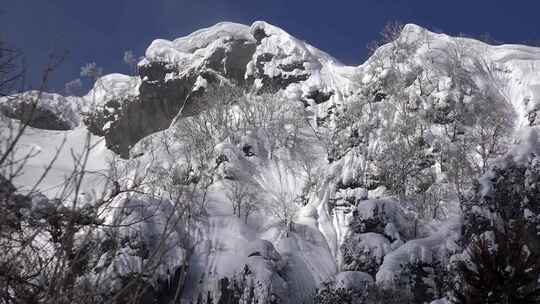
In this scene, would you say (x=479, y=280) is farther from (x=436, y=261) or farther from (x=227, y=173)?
(x=227, y=173)

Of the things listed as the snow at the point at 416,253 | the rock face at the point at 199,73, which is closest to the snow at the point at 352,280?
the snow at the point at 416,253

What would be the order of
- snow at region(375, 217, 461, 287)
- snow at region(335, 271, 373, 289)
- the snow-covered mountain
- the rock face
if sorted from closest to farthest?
snow at region(375, 217, 461, 287), snow at region(335, 271, 373, 289), the snow-covered mountain, the rock face

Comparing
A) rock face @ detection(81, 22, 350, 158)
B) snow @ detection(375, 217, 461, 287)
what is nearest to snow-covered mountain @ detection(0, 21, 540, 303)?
snow @ detection(375, 217, 461, 287)

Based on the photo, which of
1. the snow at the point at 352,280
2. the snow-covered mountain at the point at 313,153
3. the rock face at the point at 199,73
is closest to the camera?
the snow at the point at 352,280

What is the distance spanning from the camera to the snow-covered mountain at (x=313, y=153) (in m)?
24.2

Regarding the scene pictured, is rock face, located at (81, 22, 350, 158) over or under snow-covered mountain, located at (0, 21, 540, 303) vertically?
over

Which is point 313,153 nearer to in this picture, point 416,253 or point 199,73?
point 199,73

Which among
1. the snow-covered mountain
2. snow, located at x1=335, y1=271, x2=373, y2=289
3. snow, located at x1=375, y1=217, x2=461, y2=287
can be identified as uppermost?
the snow-covered mountain

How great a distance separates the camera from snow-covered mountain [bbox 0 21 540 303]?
24156mm

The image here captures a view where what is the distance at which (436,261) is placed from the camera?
20.3 m

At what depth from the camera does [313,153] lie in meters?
44.2

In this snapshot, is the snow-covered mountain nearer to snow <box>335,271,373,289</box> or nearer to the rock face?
snow <box>335,271,373,289</box>

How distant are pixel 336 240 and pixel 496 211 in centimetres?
1289

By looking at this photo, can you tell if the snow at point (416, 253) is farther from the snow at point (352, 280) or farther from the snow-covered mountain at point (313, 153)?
the snow at point (352, 280)
